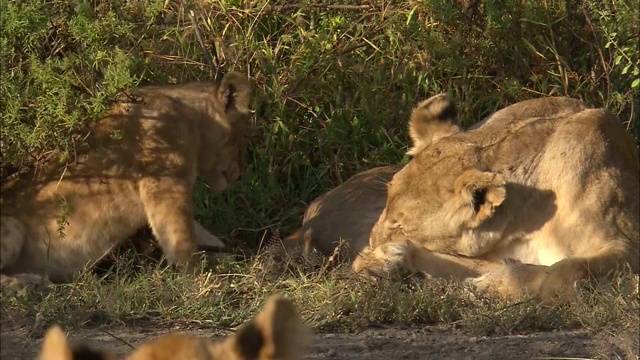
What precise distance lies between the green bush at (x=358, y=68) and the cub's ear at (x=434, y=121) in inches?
39.5

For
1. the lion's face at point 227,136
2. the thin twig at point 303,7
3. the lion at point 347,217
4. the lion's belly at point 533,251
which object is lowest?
the lion at point 347,217

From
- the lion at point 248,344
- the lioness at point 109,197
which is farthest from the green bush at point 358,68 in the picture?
the lion at point 248,344

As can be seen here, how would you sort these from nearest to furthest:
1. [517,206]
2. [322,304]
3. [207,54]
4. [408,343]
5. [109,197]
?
[408,343]
[322,304]
[517,206]
[109,197]
[207,54]

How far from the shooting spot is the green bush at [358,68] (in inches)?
302

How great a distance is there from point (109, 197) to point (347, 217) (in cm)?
134

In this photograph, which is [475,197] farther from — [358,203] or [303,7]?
[303,7]

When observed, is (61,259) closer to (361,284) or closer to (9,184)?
(9,184)

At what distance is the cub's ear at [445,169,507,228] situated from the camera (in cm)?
617

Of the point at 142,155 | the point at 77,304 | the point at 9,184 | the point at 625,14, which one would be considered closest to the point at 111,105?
the point at 142,155

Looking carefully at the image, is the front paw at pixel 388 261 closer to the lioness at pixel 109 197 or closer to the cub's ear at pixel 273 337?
the lioness at pixel 109 197

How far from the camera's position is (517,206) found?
6.27m

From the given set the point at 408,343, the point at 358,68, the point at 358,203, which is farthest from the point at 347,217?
the point at 408,343

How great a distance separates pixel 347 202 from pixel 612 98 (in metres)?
1.83

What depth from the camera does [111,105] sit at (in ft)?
20.9
